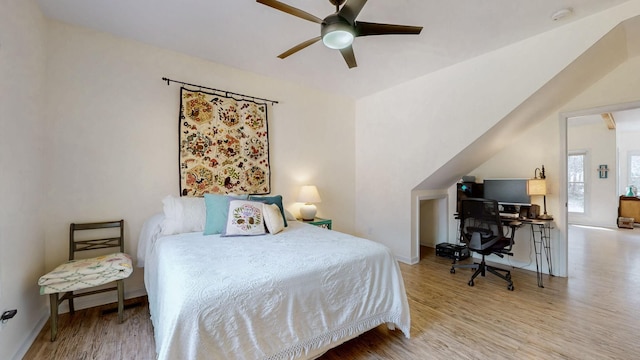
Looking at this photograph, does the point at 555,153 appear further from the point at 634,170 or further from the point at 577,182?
the point at 634,170

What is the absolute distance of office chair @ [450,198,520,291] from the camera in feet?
9.89

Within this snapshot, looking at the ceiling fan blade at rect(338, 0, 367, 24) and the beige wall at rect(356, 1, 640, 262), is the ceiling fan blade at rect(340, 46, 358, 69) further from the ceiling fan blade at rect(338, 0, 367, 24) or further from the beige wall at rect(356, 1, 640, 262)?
the beige wall at rect(356, 1, 640, 262)

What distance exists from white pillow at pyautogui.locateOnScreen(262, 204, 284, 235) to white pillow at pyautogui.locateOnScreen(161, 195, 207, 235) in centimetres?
61

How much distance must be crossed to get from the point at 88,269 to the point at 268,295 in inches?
65.3

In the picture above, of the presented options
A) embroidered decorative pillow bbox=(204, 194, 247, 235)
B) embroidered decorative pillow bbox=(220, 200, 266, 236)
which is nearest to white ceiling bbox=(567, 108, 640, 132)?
embroidered decorative pillow bbox=(220, 200, 266, 236)

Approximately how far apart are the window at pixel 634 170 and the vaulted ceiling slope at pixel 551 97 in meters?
6.88

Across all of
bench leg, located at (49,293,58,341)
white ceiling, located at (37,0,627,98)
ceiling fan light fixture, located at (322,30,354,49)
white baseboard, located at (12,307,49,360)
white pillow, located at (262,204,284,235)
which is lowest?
white baseboard, located at (12,307,49,360)

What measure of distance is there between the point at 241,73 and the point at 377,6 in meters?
1.92

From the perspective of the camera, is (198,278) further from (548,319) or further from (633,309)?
(633,309)

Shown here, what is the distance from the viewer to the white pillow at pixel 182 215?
243 centimetres

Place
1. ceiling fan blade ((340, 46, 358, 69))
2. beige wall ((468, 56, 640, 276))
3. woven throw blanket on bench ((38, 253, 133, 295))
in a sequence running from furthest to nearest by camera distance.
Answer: beige wall ((468, 56, 640, 276)) → ceiling fan blade ((340, 46, 358, 69)) → woven throw blanket on bench ((38, 253, 133, 295))

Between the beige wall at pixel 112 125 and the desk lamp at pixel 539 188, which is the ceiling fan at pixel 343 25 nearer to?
the beige wall at pixel 112 125

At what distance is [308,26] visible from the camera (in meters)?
2.41

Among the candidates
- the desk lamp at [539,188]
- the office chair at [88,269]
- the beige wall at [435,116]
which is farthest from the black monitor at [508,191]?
the office chair at [88,269]
